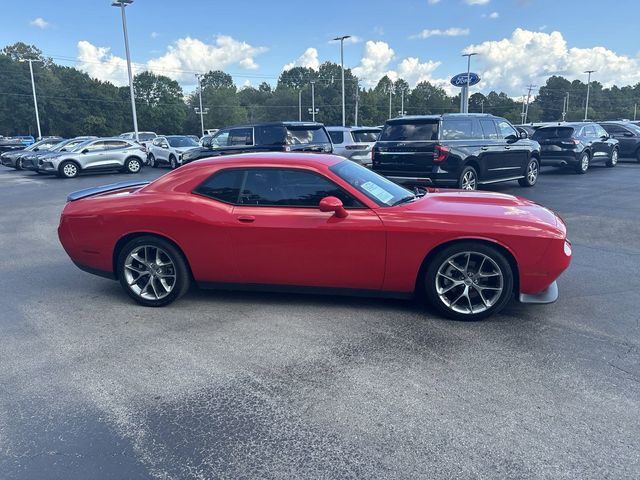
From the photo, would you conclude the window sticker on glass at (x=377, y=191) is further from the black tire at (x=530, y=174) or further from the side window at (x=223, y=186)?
the black tire at (x=530, y=174)

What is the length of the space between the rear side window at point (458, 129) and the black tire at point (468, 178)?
73cm

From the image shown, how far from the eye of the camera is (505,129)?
12266mm

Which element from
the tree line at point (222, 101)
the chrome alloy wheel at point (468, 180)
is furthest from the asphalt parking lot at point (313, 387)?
the tree line at point (222, 101)

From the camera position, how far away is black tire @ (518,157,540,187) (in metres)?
13.2

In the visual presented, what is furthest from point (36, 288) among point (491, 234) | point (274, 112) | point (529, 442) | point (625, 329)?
point (274, 112)

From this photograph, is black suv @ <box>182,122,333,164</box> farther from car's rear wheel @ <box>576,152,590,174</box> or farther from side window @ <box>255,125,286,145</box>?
car's rear wheel @ <box>576,152,590,174</box>

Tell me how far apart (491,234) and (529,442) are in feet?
6.39

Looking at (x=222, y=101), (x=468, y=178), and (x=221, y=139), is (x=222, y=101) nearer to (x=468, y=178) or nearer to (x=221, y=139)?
(x=221, y=139)

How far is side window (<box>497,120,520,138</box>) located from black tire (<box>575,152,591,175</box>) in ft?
17.1

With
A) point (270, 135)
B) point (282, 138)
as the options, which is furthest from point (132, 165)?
point (282, 138)

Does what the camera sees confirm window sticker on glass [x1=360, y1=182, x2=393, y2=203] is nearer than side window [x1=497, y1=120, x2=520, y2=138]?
Yes

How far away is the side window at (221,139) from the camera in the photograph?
566 inches

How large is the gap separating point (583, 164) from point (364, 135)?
743 cm

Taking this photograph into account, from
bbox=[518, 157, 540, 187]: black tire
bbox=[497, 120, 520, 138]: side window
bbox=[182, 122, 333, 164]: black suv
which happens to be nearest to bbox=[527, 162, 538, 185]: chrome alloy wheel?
bbox=[518, 157, 540, 187]: black tire
